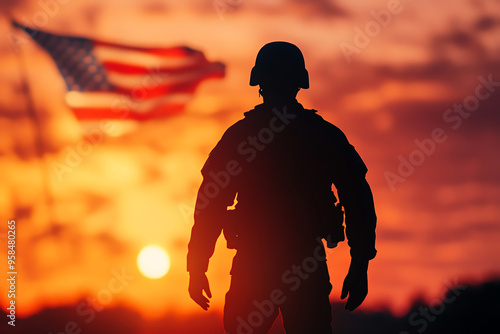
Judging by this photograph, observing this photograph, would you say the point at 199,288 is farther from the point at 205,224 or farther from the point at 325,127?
the point at 325,127

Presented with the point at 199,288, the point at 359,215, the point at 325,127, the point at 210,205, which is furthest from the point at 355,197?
the point at 199,288

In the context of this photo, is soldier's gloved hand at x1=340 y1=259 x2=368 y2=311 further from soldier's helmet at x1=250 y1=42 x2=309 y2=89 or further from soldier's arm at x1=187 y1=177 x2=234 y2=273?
soldier's helmet at x1=250 y1=42 x2=309 y2=89

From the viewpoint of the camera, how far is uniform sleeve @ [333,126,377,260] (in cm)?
734

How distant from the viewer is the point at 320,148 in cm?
732

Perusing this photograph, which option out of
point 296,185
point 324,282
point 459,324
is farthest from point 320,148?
point 459,324

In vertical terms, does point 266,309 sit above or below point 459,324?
below

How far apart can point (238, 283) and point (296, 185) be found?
123 centimetres

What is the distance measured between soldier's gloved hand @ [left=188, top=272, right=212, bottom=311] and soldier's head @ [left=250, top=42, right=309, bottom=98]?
7.13 feet

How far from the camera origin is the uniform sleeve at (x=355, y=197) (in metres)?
7.34

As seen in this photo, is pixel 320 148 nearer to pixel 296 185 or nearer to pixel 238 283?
pixel 296 185

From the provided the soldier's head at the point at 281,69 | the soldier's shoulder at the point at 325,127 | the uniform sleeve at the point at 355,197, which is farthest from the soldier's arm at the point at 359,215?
the soldier's head at the point at 281,69

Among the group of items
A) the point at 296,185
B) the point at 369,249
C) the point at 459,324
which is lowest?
the point at 369,249

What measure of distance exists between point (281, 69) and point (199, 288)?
8.52 ft

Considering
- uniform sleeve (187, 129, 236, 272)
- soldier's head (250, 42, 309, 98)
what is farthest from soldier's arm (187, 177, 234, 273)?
soldier's head (250, 42, 309, 98)
